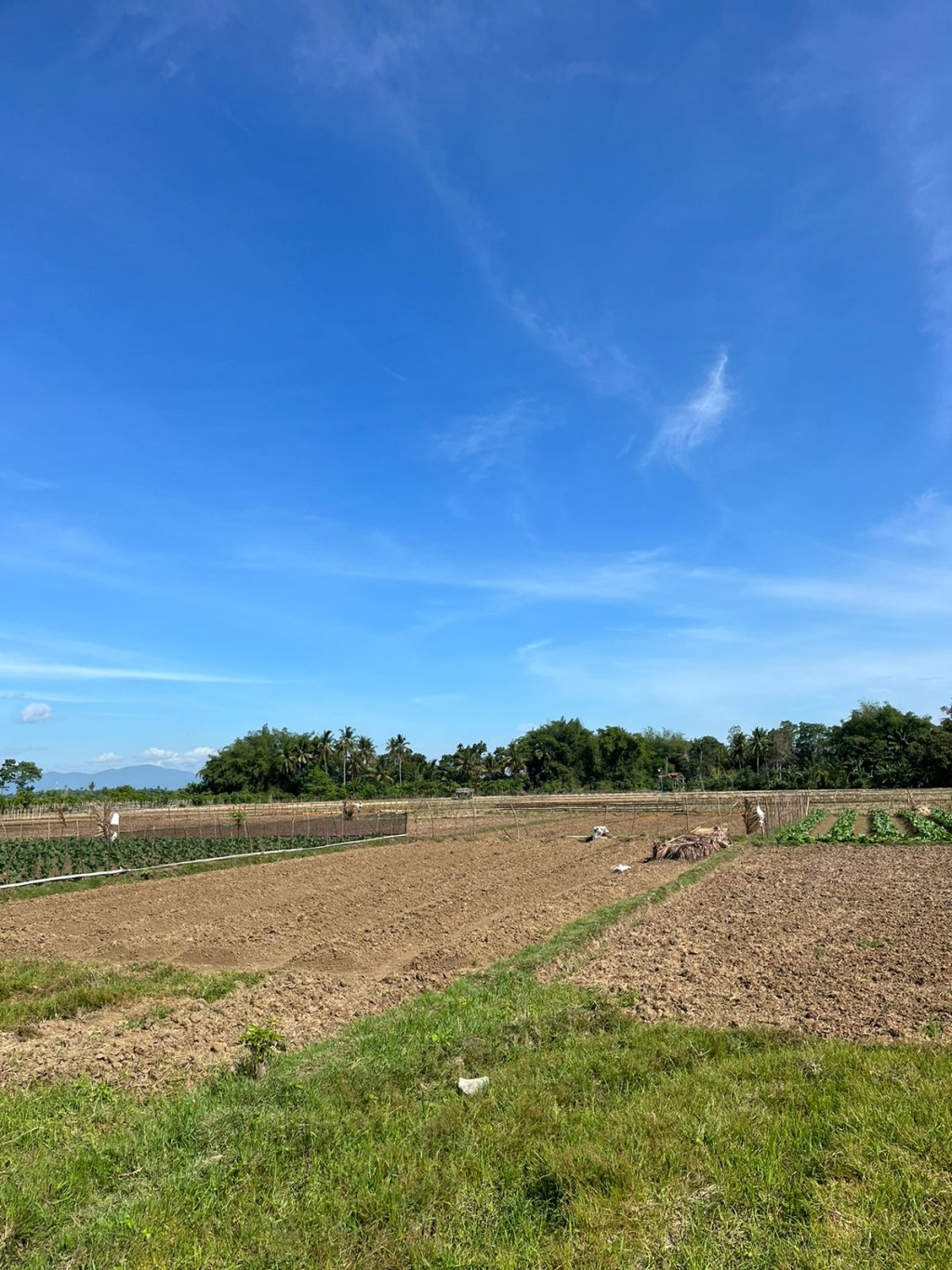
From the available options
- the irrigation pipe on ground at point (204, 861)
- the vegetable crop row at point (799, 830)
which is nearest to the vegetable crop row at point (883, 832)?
the vegetable crop row at point (799, 830)

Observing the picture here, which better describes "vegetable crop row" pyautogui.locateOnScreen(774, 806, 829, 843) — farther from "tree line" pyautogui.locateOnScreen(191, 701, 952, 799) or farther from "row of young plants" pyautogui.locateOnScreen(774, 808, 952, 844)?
"tree line" pyautogui.locateOnScreen(191, 701, 952, 799)

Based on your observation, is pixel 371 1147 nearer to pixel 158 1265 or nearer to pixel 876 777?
pixel 158 1265

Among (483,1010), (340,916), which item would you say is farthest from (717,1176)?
(340,916)

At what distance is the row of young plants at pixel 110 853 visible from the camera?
25.2 meters

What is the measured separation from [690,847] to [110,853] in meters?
21.1

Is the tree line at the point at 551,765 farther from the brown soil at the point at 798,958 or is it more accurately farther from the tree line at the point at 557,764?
the brown soil at the point at 798,958

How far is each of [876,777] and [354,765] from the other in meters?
69.3

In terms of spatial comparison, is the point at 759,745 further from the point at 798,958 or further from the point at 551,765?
the point at 798,958

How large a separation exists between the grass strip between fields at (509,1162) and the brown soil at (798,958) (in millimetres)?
1219

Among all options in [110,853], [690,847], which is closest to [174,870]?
[110,853]

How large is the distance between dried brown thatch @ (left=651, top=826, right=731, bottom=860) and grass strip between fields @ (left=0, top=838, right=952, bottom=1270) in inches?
794

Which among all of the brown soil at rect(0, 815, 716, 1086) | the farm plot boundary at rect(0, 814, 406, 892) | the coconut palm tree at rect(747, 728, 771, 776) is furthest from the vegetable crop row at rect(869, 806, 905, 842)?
the coconut palm tree at rect(747, 728, 771, 776)

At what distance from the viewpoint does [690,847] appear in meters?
26.9

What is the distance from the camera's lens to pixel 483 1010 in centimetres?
895
